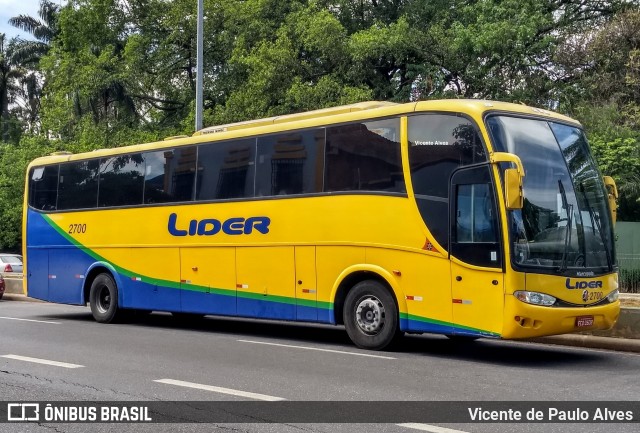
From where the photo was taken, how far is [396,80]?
32281 millimetres

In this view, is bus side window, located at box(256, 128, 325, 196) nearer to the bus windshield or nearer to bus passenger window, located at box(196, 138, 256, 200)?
bus passenger window, located at box(196, 138, 256, 200)

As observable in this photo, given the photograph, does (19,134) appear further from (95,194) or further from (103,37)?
(95,194)

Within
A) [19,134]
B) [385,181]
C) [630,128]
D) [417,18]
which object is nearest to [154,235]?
[385,181]

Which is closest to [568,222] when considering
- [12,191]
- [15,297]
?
[15,297]

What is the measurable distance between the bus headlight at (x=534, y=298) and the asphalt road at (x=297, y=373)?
81cm

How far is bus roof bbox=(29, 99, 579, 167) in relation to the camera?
1147 cm

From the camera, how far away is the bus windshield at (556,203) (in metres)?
10.7

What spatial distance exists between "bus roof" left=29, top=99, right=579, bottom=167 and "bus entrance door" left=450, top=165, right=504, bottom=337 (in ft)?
3.05

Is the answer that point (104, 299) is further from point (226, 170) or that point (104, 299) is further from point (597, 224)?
point (597, 224)

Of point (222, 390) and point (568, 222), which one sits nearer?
point (222, 390)

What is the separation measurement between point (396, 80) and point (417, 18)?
2.99 meters

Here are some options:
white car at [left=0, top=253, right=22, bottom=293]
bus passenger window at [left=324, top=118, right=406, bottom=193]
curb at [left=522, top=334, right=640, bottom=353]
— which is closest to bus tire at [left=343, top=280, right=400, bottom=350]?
bus passenger window at [left=324, top=118, right=406, bottom=193]

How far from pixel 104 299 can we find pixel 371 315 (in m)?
7.59

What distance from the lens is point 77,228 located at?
1802 centimetres
